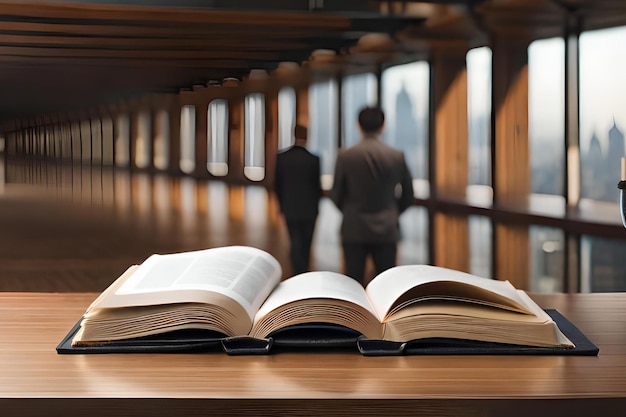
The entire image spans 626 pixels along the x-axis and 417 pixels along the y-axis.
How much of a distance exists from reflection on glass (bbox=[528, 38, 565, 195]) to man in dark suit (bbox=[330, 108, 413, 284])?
0.57 meters

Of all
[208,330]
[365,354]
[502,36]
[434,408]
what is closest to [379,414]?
[434,408]

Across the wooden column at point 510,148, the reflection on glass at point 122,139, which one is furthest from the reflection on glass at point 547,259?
the reflection on glass at point 122,139

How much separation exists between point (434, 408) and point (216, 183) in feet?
8.68

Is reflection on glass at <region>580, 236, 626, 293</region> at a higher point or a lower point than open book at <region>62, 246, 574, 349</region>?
lower

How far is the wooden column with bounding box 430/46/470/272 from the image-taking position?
335 centimetres

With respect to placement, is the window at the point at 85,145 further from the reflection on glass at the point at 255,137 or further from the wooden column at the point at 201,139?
the reflection on glass at the point at 255,137

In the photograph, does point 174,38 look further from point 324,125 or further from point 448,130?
point 448,130

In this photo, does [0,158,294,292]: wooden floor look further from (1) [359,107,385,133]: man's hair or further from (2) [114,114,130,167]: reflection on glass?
(1) [359,107,385,133]: man's hair

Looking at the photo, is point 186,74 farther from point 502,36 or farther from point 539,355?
point 539,355

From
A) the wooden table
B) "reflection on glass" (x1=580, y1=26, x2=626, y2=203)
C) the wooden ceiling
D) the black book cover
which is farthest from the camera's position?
"reflection on glass" (x1=580, y1=26, x2=626, y2=203)

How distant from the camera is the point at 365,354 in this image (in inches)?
37.5

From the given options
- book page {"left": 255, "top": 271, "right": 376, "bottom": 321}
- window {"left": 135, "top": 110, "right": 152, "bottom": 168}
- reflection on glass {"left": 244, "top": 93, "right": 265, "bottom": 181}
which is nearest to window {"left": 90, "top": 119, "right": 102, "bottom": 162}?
window {"left": 135, "top": 110, "right": 152, "bottom": 168}

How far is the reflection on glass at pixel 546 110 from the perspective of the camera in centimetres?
343

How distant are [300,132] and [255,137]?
0.18 metres
